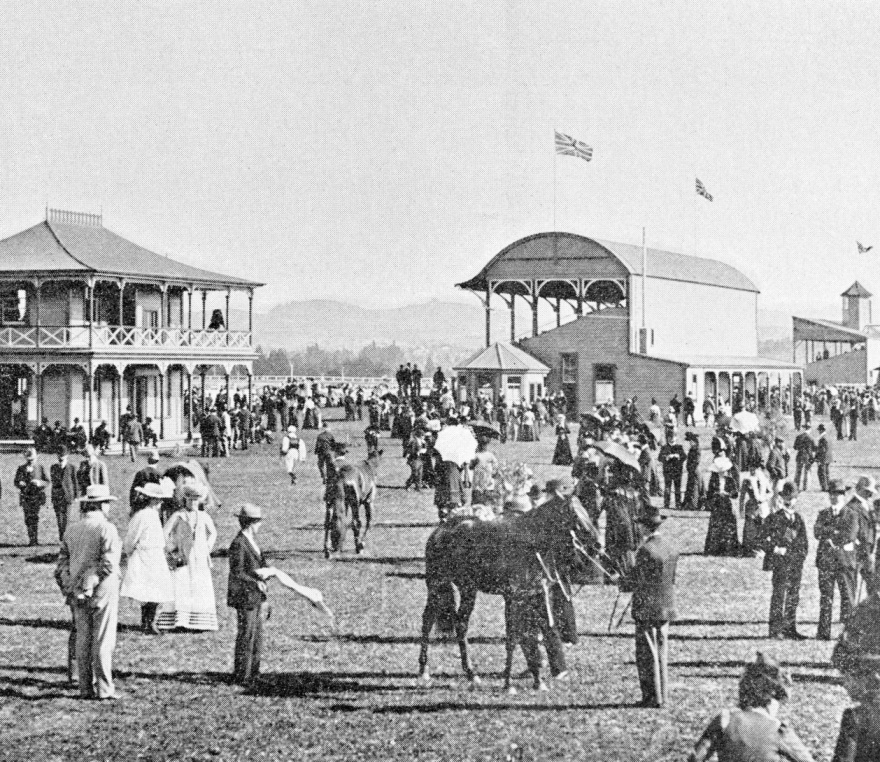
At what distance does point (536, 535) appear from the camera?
30.6 ft

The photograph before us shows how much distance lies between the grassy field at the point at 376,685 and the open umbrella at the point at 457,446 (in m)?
2.33

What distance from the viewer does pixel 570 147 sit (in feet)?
134

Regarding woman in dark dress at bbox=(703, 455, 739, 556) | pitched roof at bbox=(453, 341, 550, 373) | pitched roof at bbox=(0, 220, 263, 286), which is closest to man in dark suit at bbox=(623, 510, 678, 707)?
woman in dark dress at bbox=(703, 455, 739, 556)

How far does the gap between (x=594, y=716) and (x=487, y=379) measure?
34138mm

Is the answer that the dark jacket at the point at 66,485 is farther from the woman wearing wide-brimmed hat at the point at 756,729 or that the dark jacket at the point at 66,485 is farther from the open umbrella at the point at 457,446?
the woman wearing wide-brimmed hat at the point at 756,729

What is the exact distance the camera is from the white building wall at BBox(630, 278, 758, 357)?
45.2 metres

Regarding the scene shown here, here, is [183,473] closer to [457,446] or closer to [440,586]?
[440,586]

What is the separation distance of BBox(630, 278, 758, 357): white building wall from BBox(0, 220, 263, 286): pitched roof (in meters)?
16.1

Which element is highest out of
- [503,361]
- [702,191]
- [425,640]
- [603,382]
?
[702,191]

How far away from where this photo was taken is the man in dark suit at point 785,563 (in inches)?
428

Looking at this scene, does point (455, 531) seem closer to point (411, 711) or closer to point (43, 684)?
point (411, 711)

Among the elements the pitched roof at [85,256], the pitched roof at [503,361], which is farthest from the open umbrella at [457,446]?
the pitched roof at [503,361]

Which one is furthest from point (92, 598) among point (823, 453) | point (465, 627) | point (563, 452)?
point (563, 452)

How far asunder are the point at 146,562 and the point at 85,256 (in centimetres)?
2748
